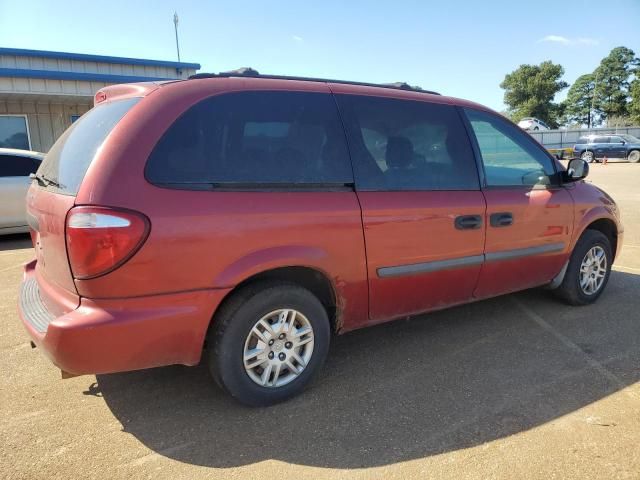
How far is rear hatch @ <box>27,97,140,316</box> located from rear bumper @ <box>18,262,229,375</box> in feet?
0.43

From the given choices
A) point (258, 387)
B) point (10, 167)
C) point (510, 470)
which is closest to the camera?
point (510, 470)

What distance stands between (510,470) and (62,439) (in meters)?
2.29

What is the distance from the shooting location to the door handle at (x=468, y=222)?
11.6 feet

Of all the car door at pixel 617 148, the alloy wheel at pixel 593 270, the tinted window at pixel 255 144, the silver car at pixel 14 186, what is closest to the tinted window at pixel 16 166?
the silver car at pixel 14 186

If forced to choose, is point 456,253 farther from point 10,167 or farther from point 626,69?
point 626,69

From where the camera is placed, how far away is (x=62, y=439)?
2637mm

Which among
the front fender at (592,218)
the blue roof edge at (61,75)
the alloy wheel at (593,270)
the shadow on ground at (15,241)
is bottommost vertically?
the alloy wheel at (593,270)

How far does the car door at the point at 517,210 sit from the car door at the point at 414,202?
0.15m

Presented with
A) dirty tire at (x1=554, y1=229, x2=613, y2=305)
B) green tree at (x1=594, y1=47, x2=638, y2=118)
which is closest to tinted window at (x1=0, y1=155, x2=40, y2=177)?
dirty tire at (x1=554, y1=229, x2=613, y2=305)

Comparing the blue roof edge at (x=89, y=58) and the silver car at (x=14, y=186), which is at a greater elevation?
the blue roof edge at (x=89, y=58)

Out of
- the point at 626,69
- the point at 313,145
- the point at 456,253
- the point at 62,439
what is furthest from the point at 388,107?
the point at 626,69

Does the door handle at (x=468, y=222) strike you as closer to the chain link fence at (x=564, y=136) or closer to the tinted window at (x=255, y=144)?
the tinted window at (x=255, y=144)

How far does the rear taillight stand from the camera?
2334 millimetres

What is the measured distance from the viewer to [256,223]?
2688 mm
